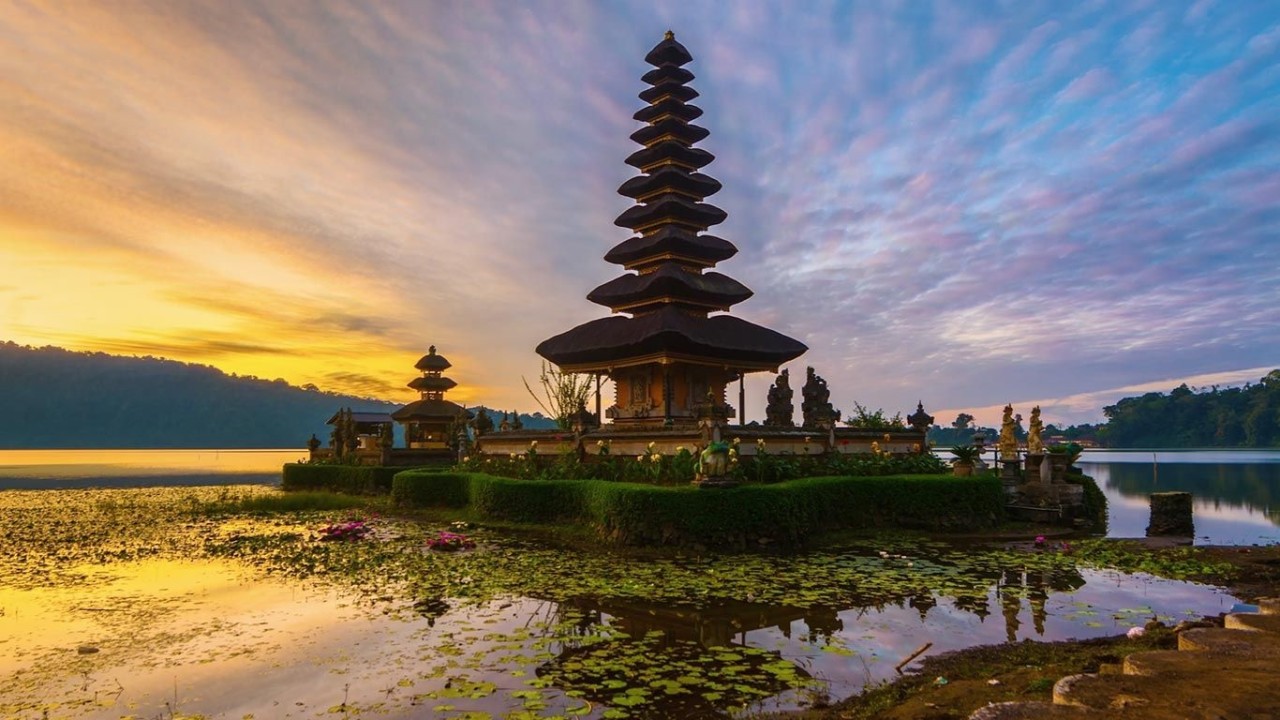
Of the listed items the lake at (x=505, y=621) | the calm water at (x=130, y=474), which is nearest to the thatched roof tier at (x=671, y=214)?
the lake at (x=505, y=621)

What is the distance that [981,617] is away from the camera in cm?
917

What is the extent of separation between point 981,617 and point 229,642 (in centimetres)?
932

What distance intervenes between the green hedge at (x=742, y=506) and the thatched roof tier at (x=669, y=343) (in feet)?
23.4

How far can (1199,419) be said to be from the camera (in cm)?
10475

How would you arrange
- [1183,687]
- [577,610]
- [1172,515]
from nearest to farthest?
[1183,687] < [577,610] < [1172,515]

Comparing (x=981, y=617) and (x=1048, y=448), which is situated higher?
(x=1048, y=448)

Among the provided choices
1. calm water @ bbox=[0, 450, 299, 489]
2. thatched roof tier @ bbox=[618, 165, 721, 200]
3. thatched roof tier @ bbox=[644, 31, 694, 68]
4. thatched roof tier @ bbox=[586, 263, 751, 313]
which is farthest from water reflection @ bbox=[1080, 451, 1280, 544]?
calm water @ bbox=[0, 450, 299, 489]

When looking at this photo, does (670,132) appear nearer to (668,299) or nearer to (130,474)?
(668,299)

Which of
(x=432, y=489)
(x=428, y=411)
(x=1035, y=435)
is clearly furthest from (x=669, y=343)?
(x=428, y=411)

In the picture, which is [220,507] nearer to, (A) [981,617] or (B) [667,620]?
(B) [667,620]

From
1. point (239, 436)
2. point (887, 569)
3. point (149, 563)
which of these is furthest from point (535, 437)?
point (239, 436)

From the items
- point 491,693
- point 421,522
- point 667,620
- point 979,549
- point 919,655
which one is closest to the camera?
point 491,693

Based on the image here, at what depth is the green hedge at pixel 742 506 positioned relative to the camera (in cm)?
1423

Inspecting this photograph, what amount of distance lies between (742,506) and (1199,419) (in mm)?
121919
